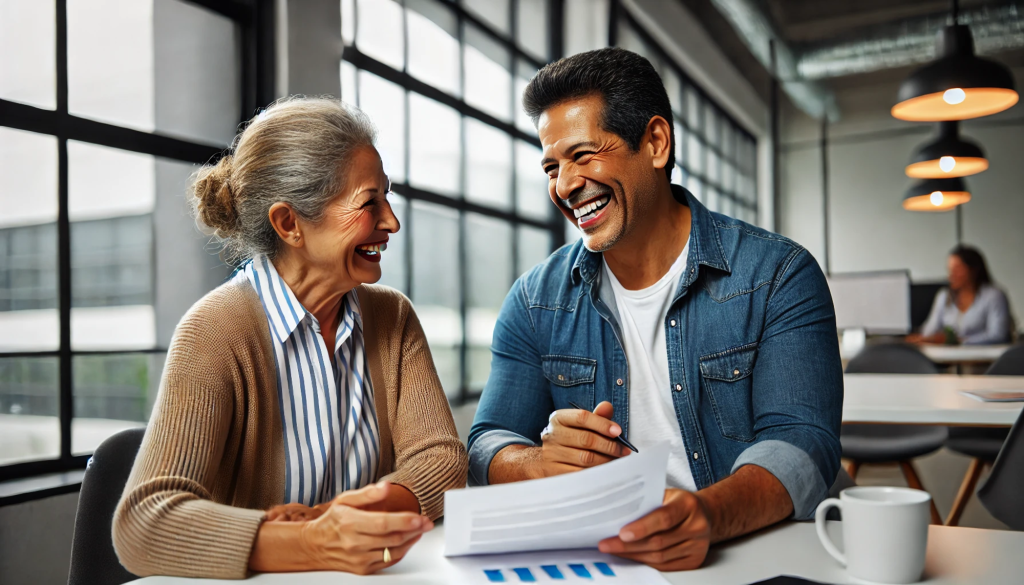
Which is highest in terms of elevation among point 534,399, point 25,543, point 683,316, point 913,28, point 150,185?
point 913,28

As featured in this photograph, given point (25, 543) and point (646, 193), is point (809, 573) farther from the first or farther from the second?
point (25, 543)

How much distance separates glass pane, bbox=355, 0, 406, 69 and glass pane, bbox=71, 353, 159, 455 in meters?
1.88

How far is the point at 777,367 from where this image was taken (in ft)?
4.38

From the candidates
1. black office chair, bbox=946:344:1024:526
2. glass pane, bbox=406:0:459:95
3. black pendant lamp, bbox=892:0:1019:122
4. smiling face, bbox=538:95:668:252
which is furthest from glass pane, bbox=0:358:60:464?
black pendant lamp, bbox=892:0:1019:122

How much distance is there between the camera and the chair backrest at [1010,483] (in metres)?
1.78

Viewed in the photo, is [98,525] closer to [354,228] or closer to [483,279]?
[354,228]

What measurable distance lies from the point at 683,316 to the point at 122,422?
1.99m

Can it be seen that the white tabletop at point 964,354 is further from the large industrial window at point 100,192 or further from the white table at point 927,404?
the large industrial window at point 100,192

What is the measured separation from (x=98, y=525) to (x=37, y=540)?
1211 millimetres

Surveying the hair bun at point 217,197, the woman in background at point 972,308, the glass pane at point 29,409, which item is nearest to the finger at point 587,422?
the hair bun at point 217,197

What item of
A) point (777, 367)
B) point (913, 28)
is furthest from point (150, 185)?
point (913, 28)

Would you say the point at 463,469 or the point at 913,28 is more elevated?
the point at 913,28

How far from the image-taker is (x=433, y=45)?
4.37m

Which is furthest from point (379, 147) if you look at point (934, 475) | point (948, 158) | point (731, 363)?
point (948, 158)
